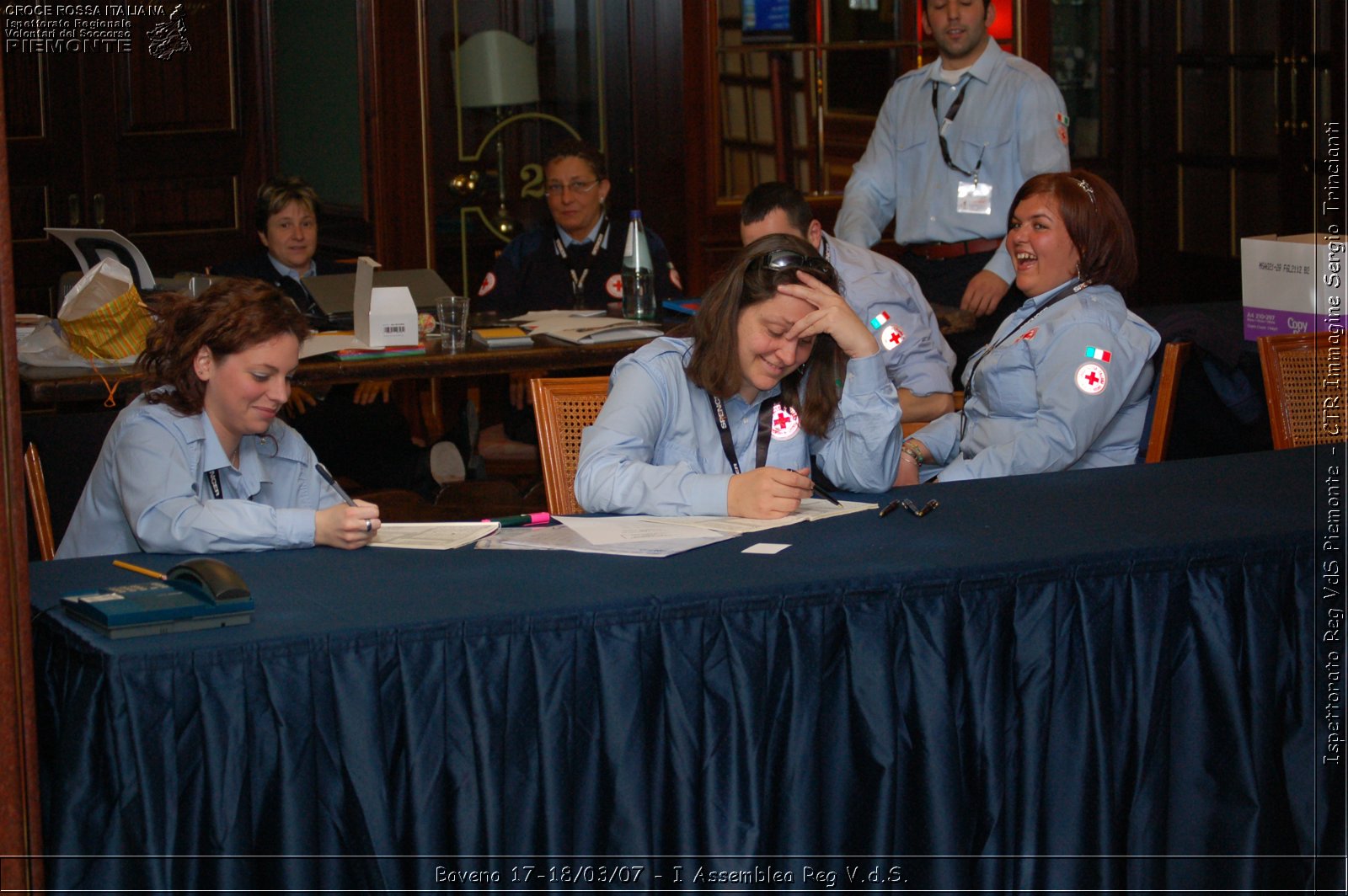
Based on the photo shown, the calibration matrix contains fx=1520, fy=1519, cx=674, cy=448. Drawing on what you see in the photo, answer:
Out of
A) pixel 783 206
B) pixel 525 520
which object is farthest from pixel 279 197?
pixel 525 520

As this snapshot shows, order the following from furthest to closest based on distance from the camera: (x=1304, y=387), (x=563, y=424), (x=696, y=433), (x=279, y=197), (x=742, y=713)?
(x=279, y=197) < (x=1304, y=387) < (x=563, y=424) < (x=696, y=433) < (x=742, y=713)

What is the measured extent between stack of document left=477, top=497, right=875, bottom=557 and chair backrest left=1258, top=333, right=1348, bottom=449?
1249 millimetres

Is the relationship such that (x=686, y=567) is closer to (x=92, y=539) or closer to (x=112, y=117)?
(x=92, y=539)

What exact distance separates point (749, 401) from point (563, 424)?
440mm

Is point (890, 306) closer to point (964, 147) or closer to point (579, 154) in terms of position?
point (964, 147)

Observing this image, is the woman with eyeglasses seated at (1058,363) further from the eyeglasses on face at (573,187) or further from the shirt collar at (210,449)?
the eyeglasses on face at (573,187)

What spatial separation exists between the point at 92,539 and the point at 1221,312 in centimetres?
326

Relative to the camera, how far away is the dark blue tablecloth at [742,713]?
1.88m

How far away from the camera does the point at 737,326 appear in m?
2.77

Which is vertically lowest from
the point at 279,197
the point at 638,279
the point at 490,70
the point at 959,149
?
the point at 638,279

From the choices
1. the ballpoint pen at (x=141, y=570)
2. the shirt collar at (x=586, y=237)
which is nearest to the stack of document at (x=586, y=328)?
the shirt collar at (x=586, y=237)

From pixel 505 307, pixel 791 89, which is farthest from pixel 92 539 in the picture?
pixel 791 89

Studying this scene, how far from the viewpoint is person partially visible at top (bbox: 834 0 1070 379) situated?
5.01 metres

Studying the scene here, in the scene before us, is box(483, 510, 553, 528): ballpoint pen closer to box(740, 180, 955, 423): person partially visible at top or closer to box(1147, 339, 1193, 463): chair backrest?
box(1147, 339, 1193, 463): chair backrest
